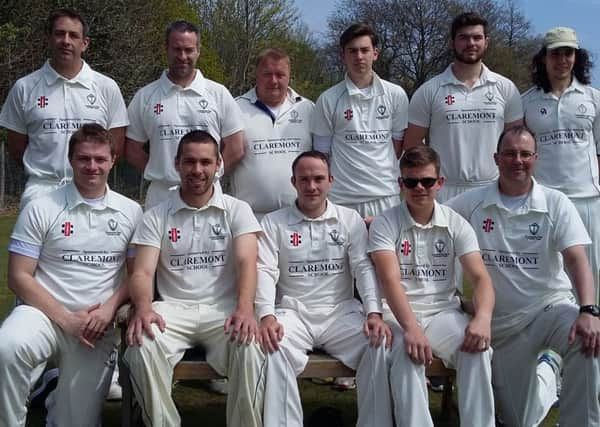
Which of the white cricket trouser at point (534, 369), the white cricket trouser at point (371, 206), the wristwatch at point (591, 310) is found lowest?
the white cricket trouser at point (534, 369)

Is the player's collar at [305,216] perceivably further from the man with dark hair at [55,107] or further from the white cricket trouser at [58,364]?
the man with dark hair at [55,107]

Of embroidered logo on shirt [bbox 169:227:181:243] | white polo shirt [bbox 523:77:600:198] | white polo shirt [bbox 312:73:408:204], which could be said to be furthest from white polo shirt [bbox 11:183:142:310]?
white polo shirt [bbox 523:77:600:198]

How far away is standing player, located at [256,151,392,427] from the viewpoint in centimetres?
429

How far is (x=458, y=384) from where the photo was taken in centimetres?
410

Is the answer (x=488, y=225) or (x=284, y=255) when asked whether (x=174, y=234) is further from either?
(x=488, y=225)

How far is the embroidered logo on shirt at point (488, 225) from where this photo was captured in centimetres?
470

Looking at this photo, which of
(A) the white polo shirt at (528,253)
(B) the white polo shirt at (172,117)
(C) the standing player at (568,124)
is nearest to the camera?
(A) the white polo shirt at (528,253)

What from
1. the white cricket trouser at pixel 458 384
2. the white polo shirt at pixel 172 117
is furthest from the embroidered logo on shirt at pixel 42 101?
the white cricket trouser at pixel 458 384

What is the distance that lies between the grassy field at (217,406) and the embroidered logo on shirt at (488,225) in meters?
1.36

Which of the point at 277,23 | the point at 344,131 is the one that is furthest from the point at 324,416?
the point at 277,23

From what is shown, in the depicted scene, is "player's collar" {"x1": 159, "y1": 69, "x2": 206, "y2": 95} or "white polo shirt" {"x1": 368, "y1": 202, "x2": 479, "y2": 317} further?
"player's collar" {"x1": 159, "y1": 69, "x2": 206, "y2": 95}

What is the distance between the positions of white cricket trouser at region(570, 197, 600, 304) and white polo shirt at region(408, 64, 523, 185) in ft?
2.59

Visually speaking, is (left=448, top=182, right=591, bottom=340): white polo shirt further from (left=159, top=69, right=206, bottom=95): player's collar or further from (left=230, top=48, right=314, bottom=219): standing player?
(left=159, top=69, right=206, bottom=95): player's collar

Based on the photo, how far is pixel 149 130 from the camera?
5516 mm
